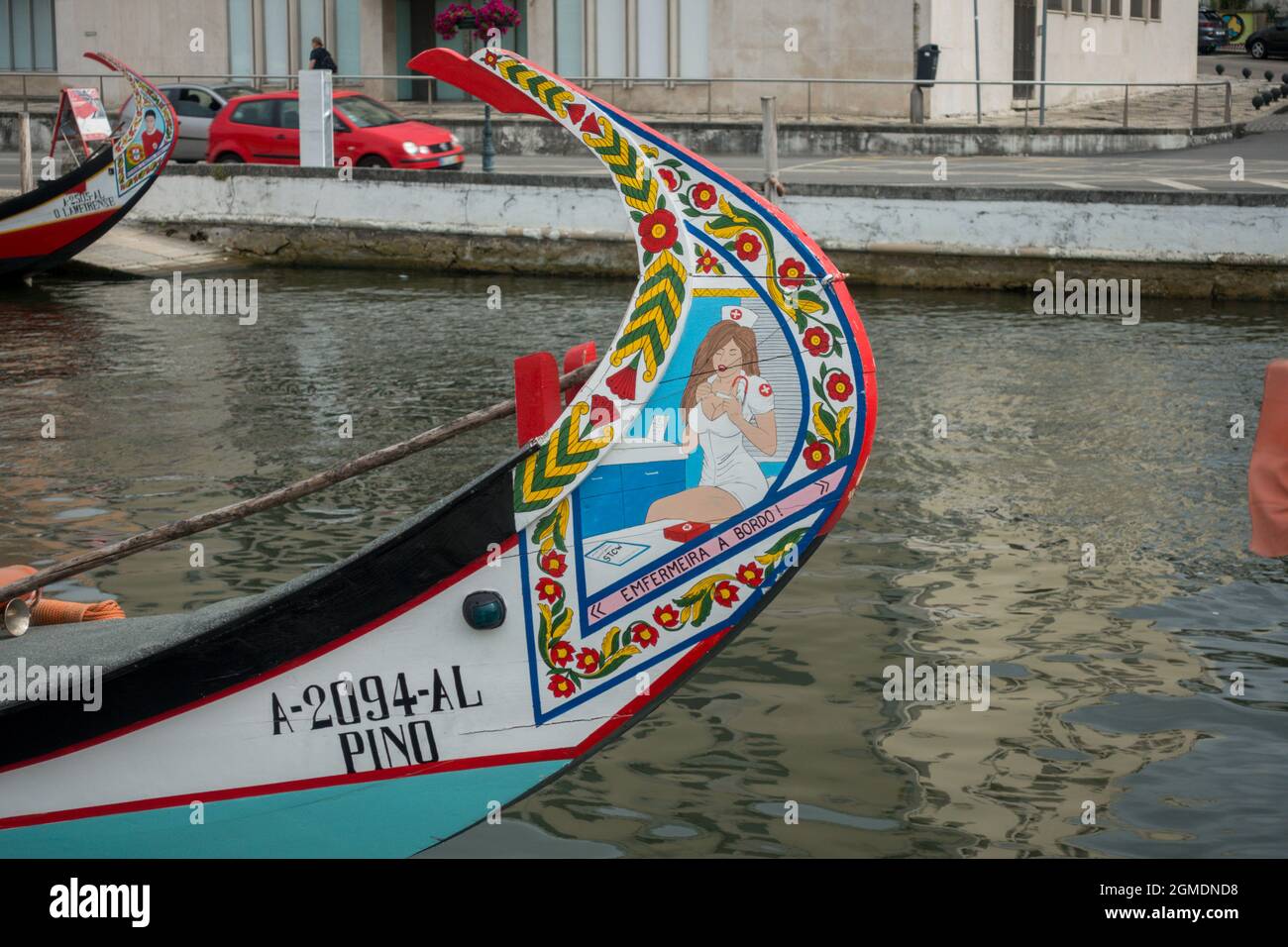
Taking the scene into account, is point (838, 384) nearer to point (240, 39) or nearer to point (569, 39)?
point (569, 39)

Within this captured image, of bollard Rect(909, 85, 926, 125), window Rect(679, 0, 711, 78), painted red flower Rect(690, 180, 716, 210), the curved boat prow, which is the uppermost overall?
window Rect(679, 0, 711, 78)

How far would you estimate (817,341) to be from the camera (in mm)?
5191

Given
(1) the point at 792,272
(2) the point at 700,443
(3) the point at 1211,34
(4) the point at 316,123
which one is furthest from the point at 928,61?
(3) the point at 1211,34

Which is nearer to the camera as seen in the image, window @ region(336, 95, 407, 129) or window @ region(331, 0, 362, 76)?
window @ region(336, 95, 407, 129)

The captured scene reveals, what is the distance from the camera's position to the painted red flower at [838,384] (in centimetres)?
521

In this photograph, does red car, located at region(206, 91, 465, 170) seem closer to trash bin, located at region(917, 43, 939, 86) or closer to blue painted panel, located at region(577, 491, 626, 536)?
trash bin, located at region(917, 43, 939, 86)

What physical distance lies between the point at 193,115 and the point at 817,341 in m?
25.9

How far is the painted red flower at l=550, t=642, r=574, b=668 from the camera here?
5.33 m

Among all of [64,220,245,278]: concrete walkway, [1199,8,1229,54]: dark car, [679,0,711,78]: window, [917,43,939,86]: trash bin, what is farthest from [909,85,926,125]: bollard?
[1199,8,1229,54]: dark car

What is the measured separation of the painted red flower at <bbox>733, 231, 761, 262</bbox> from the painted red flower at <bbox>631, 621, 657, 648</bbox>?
1196mm

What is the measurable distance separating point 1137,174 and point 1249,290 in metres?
5.88

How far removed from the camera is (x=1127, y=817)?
623cm

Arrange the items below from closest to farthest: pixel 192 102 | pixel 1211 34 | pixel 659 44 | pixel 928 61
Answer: pixel 192 102 → pixel 928 61 → pixel 659 44 → pixel 1211 34
